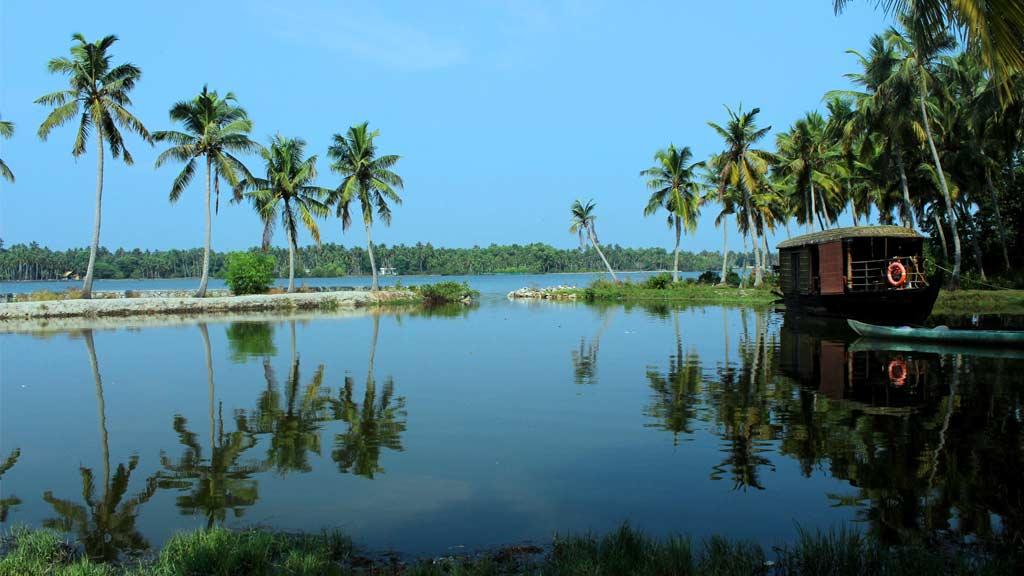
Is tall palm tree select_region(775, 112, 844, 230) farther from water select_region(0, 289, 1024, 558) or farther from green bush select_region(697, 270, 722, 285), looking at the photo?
water select_region(0, 289, 1024, 558)

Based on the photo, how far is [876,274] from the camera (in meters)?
26.0

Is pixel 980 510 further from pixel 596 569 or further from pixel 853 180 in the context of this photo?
pixel 853 180

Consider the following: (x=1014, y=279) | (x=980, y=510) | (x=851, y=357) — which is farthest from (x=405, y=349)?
(x=1014, y=279)

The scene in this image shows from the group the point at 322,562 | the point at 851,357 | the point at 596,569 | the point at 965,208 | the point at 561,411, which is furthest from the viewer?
the point at 965,208

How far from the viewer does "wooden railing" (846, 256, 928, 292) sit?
24.3m

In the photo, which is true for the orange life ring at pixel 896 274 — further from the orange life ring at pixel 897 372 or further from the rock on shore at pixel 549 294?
the rock on shore at pixel 549 294

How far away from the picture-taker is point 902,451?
28.0 feet

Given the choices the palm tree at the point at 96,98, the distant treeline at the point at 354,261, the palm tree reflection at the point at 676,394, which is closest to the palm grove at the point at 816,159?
the palm tree at the point at 96,98

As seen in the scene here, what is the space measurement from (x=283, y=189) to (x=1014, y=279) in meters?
43.2

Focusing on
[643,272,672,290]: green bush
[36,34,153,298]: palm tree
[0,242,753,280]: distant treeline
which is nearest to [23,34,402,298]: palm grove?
[36,34,153,298]: palm tree

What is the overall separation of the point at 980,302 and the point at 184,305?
133ft

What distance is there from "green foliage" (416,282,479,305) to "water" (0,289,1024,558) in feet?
99.1

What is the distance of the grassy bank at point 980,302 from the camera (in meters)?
29.2

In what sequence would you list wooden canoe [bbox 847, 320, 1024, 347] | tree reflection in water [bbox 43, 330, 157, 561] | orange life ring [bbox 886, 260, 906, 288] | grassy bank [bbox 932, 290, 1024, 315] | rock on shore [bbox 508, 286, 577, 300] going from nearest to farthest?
tree reflection in water [bbox 43, 330, 157, 561] < wooden canoe [bbox 847, 320, 1024, 347] < orange life ring [bbox 886, 260, 906, 288] < grassy bank [bbox 932, 290, 1024, 315] < rock on shore [bbox 508, 286, 577, 300]
